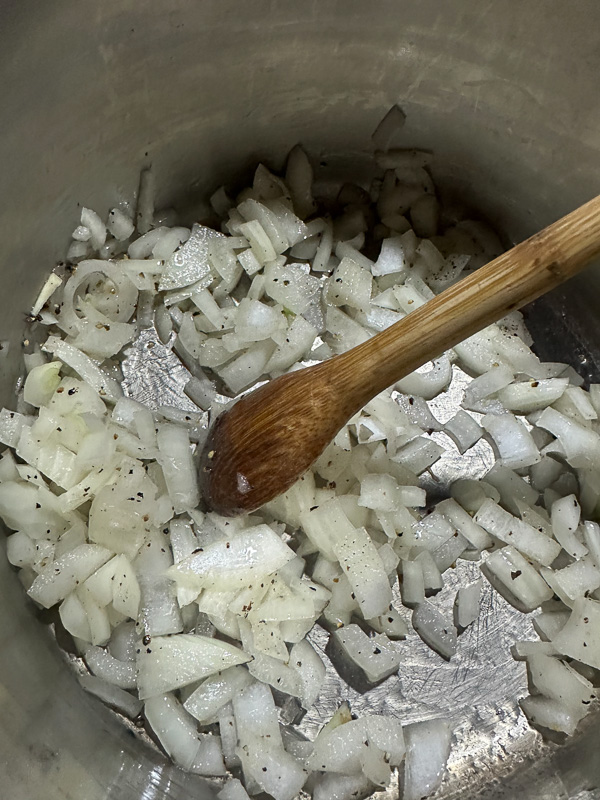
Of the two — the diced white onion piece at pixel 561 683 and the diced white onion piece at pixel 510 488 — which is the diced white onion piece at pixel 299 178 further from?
the diced white onion piece at pixel 561 683

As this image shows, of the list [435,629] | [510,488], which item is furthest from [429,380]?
[435,629]

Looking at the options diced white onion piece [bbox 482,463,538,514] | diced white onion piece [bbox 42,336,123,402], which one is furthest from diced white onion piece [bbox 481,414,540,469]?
diced white onion piece [bbox 42,336,123,402]

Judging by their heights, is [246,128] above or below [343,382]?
above

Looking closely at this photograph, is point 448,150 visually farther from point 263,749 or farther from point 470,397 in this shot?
point 263,749

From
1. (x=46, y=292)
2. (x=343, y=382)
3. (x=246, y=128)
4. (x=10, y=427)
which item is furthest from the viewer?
(x=246, y=128)

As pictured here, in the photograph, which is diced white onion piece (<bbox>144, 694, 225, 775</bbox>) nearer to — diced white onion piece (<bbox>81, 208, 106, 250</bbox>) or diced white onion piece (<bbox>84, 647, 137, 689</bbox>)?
diced white onion piece (<bbox>84, 647, 137, 689</bbox>)

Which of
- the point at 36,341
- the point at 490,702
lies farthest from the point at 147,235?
the point at 490,702

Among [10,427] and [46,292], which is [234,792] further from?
[46,292]
